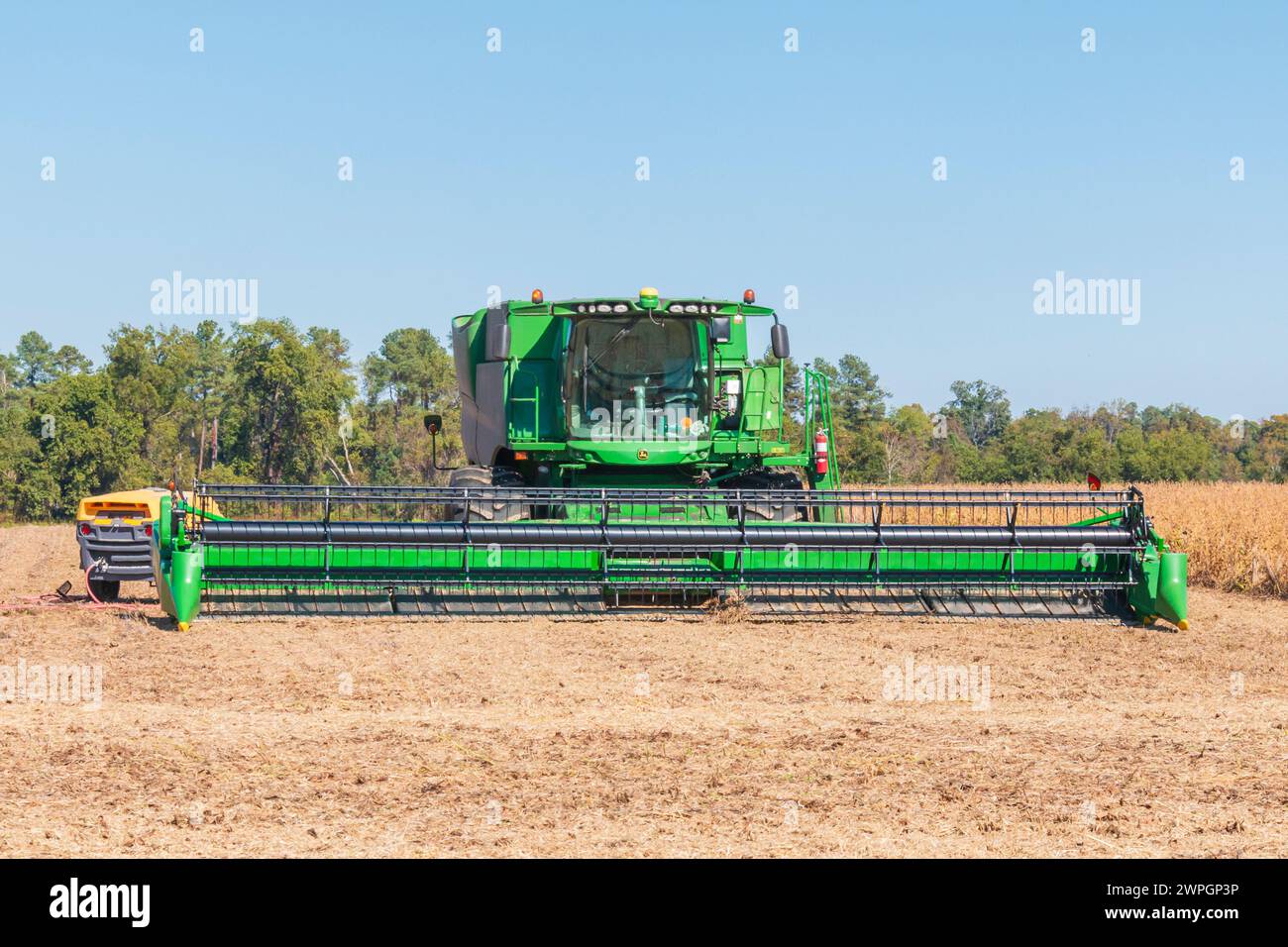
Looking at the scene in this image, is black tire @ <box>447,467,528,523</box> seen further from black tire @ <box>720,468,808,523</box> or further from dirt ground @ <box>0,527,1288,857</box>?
black tire @ <box>720,468,808,523</box>

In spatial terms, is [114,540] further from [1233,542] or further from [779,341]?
[1233,542]

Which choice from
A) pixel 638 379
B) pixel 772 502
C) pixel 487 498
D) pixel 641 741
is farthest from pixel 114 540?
pixel 641 741

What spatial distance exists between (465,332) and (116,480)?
36.5 metres

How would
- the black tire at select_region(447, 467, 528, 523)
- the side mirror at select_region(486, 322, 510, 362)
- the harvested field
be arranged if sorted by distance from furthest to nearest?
the harvested field, the side mirror at select_region(486, 322, 510, 362), the black tire at select_region(447, 467, 528, 523)

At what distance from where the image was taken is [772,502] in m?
11.6

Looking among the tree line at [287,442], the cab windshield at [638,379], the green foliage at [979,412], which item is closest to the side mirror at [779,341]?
the cab windshield at [638,379]

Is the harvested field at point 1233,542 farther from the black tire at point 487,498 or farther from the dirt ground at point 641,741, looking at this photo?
the dirt ground at point 641,741

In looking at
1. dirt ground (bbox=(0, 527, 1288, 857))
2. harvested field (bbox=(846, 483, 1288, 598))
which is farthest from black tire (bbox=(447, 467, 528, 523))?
harvested field (bbox=(846, 483, 1288, 598))

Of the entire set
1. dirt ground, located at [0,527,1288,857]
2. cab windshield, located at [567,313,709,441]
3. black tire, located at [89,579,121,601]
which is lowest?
dirt ground, located at [0,527,1288,857]

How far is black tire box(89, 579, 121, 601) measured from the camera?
12.3 meters

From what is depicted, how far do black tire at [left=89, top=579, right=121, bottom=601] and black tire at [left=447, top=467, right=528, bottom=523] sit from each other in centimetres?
310

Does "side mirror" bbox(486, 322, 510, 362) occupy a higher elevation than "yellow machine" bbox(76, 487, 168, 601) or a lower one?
higher
